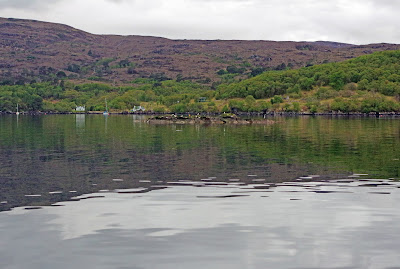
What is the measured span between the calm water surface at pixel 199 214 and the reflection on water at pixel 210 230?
0.04 meters

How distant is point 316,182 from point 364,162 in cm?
1250

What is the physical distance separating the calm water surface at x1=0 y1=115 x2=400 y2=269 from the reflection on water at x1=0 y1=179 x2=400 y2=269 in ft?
0.13

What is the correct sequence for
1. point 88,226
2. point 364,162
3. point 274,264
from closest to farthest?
1. point 274,264
2. point 88,226
3. point 364,162

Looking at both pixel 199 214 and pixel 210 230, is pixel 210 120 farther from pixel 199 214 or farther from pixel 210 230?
pixel 210 230

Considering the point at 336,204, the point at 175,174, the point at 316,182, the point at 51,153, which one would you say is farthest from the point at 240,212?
the point at 51,153

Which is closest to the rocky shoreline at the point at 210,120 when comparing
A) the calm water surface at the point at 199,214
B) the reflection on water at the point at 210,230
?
the calm water surface at the point at 199,214

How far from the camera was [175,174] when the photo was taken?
35500mm

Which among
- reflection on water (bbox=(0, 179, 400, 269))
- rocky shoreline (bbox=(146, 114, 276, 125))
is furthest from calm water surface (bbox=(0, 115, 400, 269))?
rocky shoreline (bbox=(146, 114, 276, 125))

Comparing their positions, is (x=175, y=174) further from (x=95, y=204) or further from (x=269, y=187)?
(x=95, y=204)

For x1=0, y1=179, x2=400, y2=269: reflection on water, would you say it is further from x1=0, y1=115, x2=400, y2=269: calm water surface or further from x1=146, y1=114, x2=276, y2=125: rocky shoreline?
→ x1=146, y1=114, x2=276, y2=125: rocky shoreline

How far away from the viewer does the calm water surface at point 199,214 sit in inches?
658

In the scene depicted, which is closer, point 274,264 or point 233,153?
point 274,264

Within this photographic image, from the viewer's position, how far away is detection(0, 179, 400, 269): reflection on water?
16375 mm

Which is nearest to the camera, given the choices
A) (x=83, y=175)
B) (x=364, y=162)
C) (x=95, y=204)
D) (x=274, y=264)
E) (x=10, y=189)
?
(x=274, y=264)
